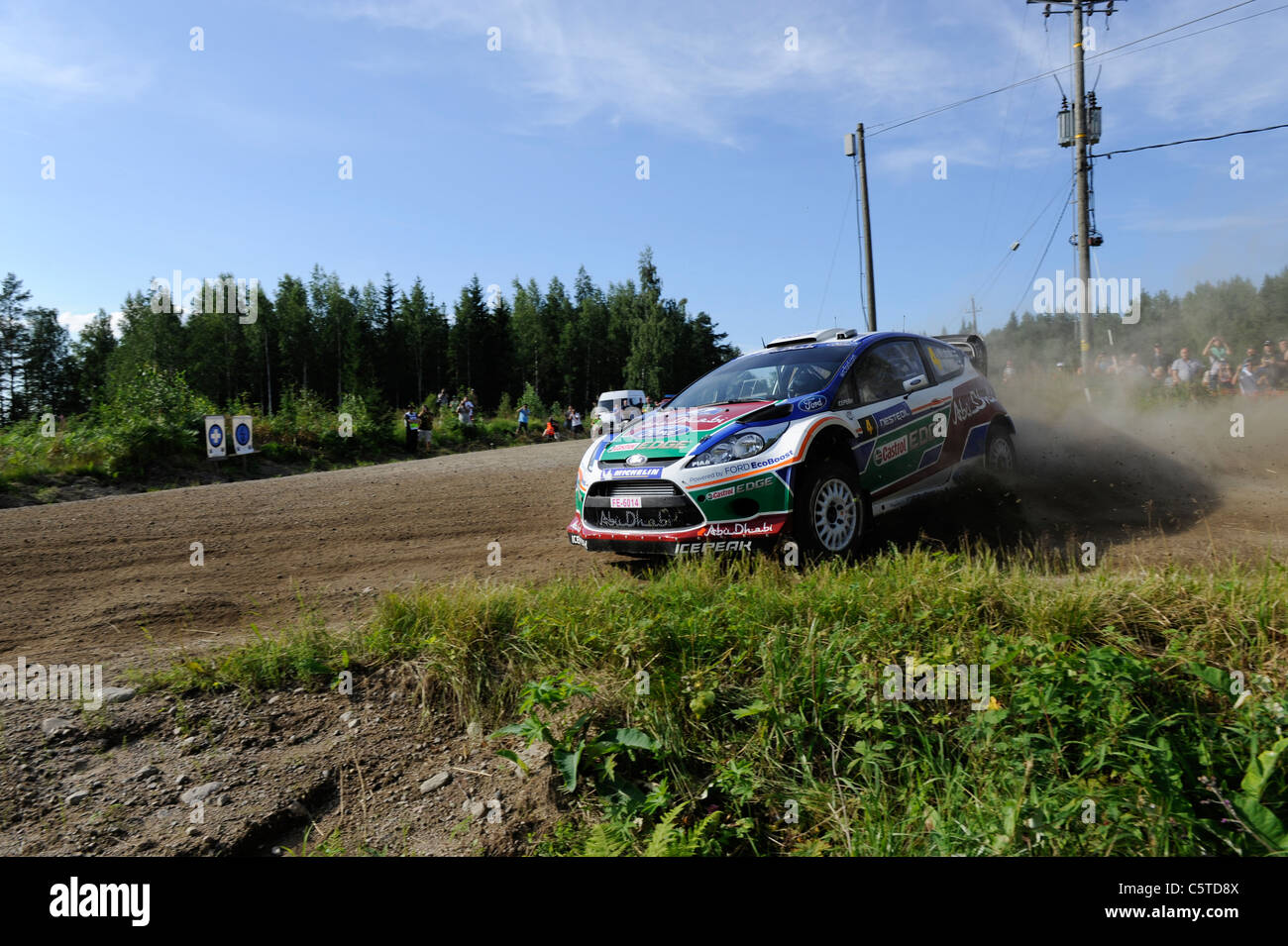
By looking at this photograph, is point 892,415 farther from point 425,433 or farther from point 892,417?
point 425,433

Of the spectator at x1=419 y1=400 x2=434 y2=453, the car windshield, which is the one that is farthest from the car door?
the spectator at x1=419 y1=400 x2=434 y2=453

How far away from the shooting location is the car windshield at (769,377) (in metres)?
6.32

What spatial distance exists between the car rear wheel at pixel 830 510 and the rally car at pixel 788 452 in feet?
0.04

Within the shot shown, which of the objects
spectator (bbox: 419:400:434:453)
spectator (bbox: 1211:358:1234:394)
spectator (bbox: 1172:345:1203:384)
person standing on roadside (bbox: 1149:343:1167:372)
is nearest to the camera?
spectator (bbox: 1211:358:1234:394)

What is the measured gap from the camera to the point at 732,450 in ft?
18.0

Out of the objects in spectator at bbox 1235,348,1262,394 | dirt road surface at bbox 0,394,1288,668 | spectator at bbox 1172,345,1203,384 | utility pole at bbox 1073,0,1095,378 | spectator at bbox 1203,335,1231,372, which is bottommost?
dirt road surface at bbox 0,394,1288,668

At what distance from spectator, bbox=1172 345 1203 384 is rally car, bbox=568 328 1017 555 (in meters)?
14.4

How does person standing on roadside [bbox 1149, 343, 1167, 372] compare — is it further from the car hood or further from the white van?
the car hood

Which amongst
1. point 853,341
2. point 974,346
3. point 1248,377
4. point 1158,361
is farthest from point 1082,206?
point 853,341

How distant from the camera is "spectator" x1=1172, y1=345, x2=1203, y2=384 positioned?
18047mm

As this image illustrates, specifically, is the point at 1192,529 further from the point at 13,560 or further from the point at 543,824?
the point at 13,560

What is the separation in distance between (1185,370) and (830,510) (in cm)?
1762
